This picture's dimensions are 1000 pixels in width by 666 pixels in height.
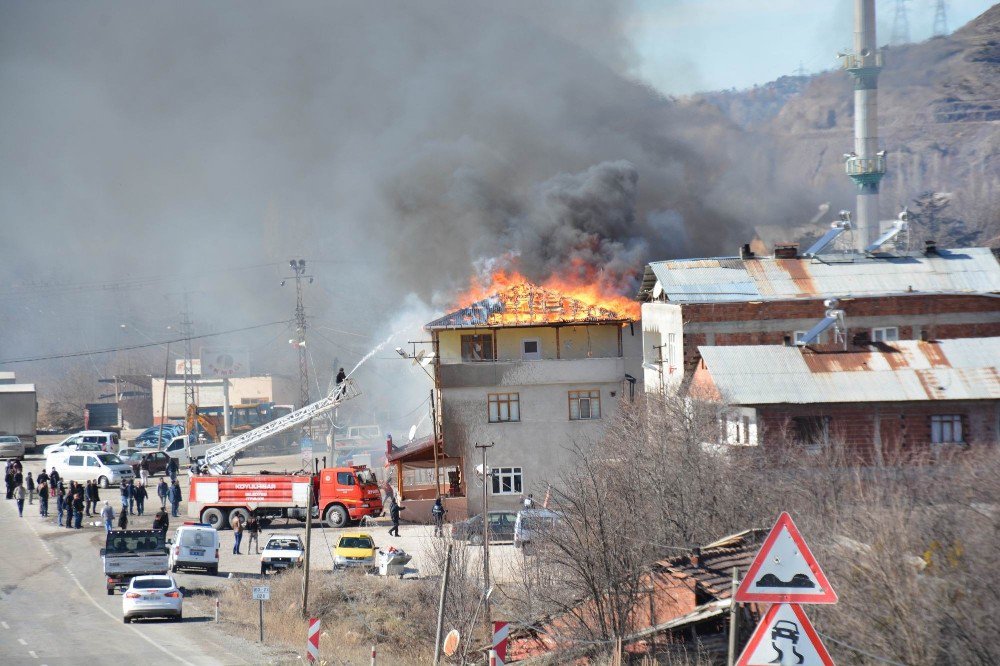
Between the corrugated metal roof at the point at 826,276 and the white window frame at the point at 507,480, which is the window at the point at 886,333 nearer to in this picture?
the corrugated metal roof at the point at 826,276

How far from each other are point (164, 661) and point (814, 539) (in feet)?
37.7

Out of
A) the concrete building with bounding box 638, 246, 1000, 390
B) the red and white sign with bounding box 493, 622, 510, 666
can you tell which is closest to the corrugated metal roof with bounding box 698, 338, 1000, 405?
the concrete building with bounding box 638, 246, 1000, 390

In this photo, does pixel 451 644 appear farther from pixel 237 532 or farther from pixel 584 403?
pixel 584 403

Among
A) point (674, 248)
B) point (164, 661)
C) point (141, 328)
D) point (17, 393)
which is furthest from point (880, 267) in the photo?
point (141, 328)

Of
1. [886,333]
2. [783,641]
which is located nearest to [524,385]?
[886,333]

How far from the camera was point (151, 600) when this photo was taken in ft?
88.0

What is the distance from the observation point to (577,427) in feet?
148

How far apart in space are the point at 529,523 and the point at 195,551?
30.3 ft

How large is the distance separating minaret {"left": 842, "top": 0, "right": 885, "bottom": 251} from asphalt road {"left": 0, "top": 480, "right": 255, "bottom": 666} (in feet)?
205

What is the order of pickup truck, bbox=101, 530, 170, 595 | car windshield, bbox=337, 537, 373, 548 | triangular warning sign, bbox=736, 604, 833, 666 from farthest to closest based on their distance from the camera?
car windshield, bbox=337, 537, 373, 548
pickup truck, bbox=101, 530, 170, 595
triangular warning sign, bbox=736, 604, 833, 666

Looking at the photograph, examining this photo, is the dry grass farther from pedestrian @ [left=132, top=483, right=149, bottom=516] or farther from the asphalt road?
pedestrian @ [left=132, top=483, right=149, bottom=516]

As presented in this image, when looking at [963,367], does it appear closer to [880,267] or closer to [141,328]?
[880,267]

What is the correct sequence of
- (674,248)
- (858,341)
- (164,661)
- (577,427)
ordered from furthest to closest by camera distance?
(674,248)
(577,427)
(858,341)
(164,661)

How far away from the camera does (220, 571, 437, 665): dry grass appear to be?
27.2 metres
